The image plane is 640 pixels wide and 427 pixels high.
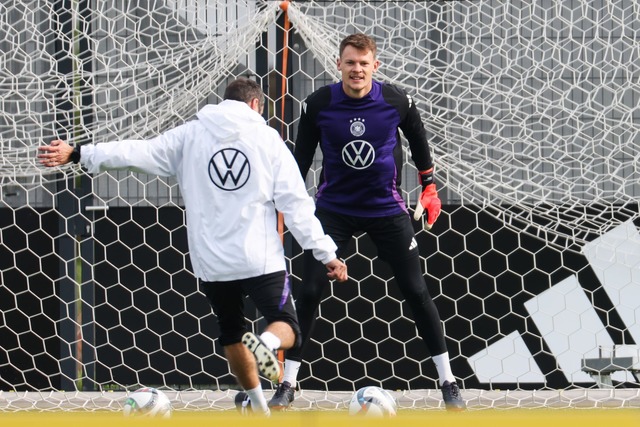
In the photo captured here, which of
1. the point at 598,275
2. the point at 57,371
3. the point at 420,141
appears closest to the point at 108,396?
the point at 57,371

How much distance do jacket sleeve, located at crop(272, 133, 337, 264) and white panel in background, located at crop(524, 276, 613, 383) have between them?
2.58 meters

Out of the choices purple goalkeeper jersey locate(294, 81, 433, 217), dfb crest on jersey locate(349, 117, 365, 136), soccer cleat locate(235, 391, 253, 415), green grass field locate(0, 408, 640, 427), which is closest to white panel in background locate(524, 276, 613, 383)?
purple goalkeeper jersey locate(294, 81, 433, 217)

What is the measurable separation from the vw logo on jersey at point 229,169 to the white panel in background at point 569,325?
9.16 feet

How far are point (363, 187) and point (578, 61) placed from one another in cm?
209

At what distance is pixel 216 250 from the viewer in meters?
4.46

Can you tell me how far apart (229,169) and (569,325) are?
9.70 ft

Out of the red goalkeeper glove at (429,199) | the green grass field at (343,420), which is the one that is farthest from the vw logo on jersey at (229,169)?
the green grass field at (343,420)

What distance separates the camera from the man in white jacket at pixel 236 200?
4.44 meters

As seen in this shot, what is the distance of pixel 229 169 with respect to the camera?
4453 mm

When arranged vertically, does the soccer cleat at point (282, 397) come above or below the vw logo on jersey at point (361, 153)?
below

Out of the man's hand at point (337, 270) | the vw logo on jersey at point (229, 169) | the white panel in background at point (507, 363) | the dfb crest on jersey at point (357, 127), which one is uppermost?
the dfb crest on jersey at point (357, 127)

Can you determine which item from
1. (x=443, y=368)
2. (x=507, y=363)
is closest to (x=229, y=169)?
(x=443, y=368)

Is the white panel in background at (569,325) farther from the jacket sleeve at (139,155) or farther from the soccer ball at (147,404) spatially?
the jacket sleeve at (139,155)

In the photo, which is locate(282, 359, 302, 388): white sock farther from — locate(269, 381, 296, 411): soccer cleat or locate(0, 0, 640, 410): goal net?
locate(0, 0, 640, 410): goal net
